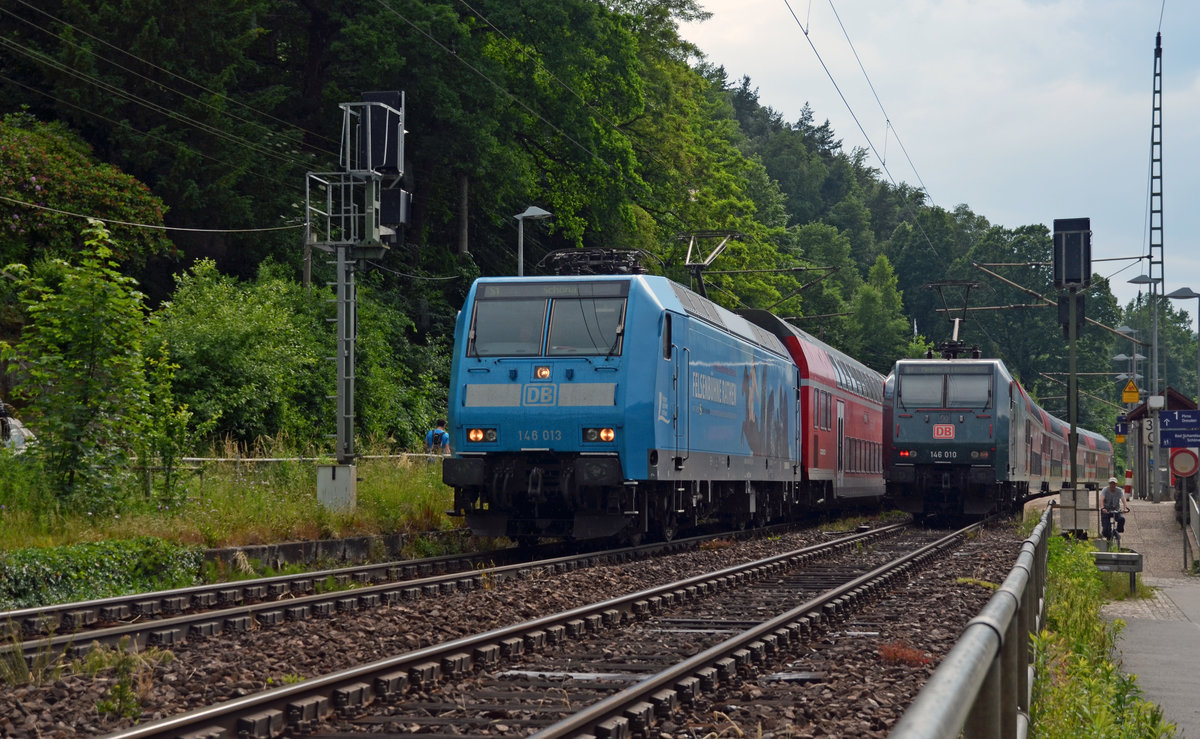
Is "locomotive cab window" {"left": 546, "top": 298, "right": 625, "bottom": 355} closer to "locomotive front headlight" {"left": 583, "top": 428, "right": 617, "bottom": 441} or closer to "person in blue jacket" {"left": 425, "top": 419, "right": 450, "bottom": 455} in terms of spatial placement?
"locomotive front headlight" {"left": 583, "top": 428, "right": 617, "bottom": 441}

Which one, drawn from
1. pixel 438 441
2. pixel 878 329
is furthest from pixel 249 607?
pixel 878 329

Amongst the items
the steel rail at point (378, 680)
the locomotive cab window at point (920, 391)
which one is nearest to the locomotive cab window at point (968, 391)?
the locomotive cab window at point (920, 391)

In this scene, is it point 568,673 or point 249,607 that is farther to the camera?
point 249,607

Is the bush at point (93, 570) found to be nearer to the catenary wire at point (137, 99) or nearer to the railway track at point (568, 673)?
the railway track at point (568, 673)

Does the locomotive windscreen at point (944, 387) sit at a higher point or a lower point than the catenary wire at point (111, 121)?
lower

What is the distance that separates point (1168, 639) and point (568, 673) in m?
6.70

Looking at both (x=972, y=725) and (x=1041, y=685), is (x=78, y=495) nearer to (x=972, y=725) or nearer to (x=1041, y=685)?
(x=1041, y=685)

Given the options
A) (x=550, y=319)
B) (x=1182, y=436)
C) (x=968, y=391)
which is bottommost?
(x=1182, y=436)

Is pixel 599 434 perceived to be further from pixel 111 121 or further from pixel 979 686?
pixel 111 121

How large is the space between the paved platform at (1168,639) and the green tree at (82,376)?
35.7 feet

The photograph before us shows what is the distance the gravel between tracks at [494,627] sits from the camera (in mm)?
7344

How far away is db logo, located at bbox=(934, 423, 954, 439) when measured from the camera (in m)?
28.7

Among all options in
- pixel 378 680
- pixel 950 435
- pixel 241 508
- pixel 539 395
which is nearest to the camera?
pixel 378 680

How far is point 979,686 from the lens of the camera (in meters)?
3.11
